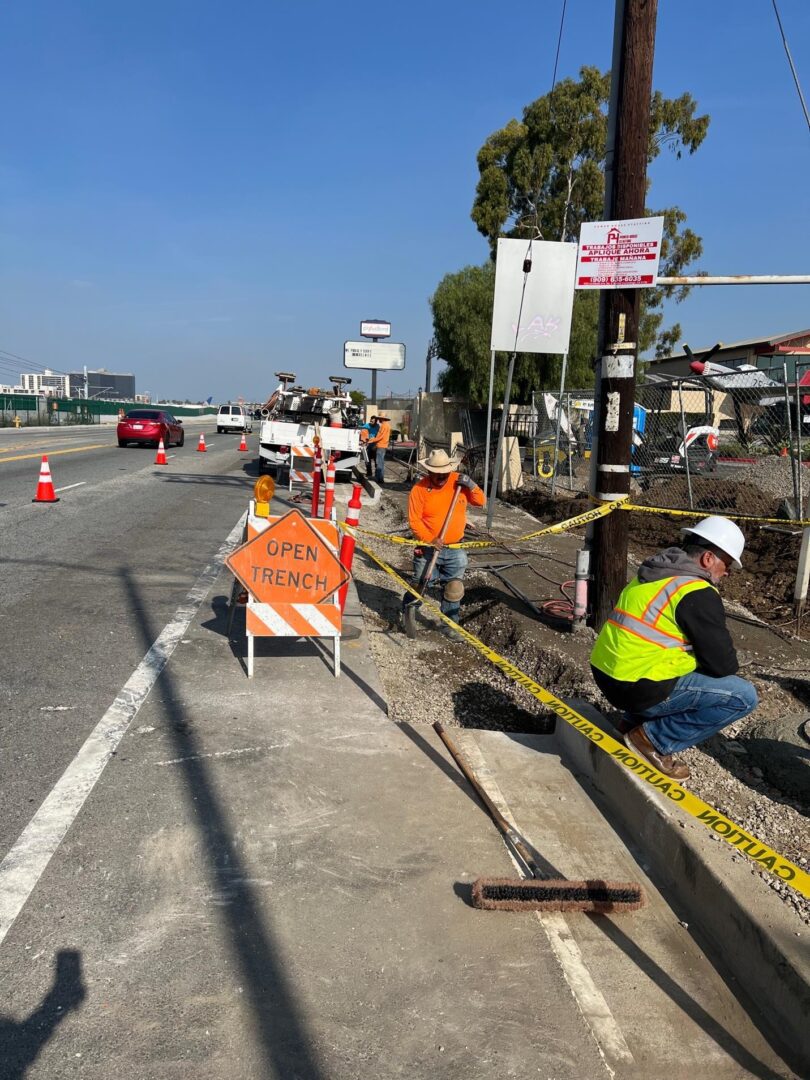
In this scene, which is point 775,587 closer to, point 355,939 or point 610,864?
point 610,864

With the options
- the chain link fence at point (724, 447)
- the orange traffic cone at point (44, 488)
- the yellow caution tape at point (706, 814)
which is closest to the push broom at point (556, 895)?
the yellow caution tape at point (706, 814)

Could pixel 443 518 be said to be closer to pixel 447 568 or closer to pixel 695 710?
pixel 447 568

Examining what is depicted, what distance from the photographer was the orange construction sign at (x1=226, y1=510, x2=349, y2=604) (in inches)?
231

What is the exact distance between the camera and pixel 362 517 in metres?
Answer: 15.4

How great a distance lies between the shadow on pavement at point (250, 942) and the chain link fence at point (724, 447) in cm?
907

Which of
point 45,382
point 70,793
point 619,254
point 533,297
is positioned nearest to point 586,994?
point 70,793

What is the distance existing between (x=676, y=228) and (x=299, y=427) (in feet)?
91.3

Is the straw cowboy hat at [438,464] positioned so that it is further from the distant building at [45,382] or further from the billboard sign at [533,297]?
the distant building at [45,382]

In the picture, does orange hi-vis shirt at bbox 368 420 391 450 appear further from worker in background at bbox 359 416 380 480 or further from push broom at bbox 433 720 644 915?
push broom at bbox 433 720 644 915

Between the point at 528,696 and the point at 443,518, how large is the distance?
1.89m

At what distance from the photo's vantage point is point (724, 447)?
49.7 feet

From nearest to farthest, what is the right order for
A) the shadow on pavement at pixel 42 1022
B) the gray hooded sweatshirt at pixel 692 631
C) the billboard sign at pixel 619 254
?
1. the shadow on pavement at pixel 42 1022
2. the gray hooded sweatshirt at pixel 692 631
3. the billboard sign at pixel 619 254

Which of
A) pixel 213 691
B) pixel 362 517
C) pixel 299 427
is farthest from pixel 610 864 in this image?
pixel 299 427

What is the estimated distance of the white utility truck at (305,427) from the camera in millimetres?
18547
